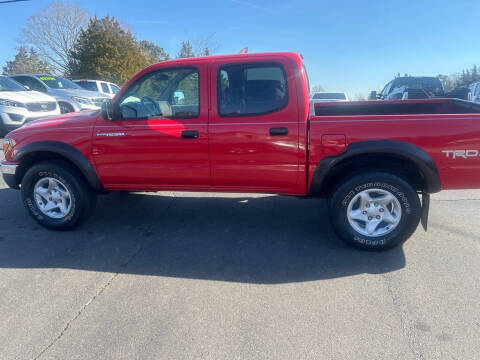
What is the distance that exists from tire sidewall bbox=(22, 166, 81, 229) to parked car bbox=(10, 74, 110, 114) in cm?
801

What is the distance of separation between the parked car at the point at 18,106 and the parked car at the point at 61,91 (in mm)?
1184

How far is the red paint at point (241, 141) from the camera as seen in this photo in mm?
3039

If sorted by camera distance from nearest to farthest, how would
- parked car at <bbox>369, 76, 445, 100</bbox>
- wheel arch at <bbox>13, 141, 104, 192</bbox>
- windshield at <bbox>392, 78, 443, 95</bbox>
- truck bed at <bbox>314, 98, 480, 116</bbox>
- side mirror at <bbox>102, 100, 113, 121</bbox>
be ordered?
side mirror at <bbox>102, 100, 113, 121</bbox> < wheel arch at <bbox>13, 141, 104, 192</bbox> < truck bed at <bbox>314, 98, 480, 116</bbox> < parked car at <bbox>369, 76, 445, 100</bbox> < windshield at <bbox>392, 78, 443, 95</bbox>

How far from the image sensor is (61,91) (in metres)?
11.7

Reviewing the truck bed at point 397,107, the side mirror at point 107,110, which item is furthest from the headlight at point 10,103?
the truck bed at point 397,107

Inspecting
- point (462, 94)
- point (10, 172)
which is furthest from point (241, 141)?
point (462, 94)

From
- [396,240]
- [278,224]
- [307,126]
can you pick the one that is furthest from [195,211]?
[396,240]

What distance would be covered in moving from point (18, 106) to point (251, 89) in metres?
8.53

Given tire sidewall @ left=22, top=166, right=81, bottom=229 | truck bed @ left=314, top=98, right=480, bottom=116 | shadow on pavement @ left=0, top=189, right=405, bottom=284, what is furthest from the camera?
truck bed @ left=314, top=98, right=480, bottom=116

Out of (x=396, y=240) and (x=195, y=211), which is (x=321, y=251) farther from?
(x=195, y=211)

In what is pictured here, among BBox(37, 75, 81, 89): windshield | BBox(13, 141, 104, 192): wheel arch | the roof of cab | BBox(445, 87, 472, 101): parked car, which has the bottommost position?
BBox(13, 141, 104, 192): wheel arch

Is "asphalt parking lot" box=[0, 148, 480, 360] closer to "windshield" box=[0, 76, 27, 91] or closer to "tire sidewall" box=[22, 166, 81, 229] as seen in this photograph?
"tire sidewall" box=[22, 166, 81, 229]

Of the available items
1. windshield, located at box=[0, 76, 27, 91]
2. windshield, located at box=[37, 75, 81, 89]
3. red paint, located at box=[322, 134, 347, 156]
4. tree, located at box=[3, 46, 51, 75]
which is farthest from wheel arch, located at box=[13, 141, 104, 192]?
tree, located at box=[3, 46, 51, 75]

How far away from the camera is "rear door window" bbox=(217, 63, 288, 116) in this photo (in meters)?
3.35
